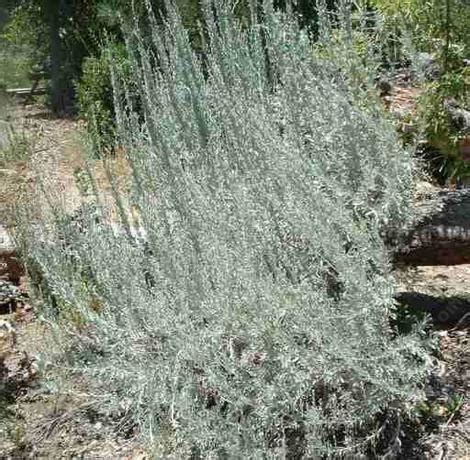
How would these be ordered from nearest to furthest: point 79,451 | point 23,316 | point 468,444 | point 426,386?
point 468,444
point 426,386
point 79,451
point 23,316

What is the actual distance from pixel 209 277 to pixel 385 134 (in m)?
0.82

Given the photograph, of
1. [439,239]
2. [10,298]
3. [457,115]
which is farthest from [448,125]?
[10,298]

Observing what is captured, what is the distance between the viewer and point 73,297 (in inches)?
99.2

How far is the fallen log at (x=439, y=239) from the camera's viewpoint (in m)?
2.70

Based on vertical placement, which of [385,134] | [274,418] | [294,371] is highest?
[385,134]

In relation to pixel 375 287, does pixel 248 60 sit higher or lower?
higher

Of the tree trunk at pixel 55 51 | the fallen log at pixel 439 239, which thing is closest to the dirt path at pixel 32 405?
the fallen log at pixel 439 239

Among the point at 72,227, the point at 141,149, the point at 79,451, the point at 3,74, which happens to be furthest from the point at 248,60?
the point at 3,74

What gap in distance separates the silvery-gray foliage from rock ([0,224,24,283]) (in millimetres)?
1090

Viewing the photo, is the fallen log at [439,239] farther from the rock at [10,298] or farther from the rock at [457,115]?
the rock at [10,298]

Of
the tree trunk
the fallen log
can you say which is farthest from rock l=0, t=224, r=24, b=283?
the tree trunk

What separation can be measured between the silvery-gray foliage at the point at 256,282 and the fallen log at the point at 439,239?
15 centimetres

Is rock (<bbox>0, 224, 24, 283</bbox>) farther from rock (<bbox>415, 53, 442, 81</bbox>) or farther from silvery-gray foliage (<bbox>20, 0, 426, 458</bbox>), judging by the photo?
rock (<bbox>415, 53, 442, 81</bbox>)

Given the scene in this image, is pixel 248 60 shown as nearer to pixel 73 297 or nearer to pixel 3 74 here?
pixel 73 297
